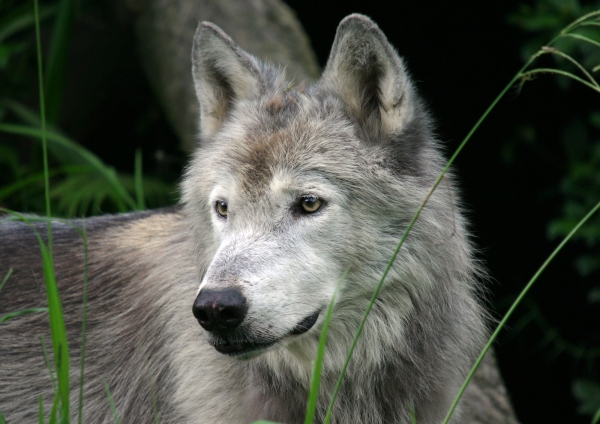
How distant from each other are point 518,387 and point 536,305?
1.14m

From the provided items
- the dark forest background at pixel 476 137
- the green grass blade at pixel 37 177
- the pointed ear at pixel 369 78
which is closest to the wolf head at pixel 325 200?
the pointed ear at pixel 369 78

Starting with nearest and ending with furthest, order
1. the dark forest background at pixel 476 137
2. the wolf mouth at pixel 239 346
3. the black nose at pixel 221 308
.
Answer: the black nose at pixel 221 308 → the wolf mouth at pixel 239 346 → the dark forest background at pixel 476 137

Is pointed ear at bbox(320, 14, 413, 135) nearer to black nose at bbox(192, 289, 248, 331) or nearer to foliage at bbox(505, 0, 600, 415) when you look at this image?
black nose at bbox(192, 289, 248, 331)

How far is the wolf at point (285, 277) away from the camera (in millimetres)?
2707

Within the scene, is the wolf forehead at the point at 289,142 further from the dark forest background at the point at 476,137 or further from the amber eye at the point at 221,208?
the dark forest background at the point at 476,137

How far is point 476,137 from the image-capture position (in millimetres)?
6488

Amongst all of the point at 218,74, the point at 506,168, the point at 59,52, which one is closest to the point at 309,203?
the point at 218,74

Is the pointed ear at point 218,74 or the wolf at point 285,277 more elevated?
the pointed ear at point 218,74

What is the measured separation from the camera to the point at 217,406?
3.02 metres

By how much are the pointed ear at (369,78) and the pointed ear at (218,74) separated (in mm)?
395

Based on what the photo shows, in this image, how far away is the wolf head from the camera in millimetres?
2625

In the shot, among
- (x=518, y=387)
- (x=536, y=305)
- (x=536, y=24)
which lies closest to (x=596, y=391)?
(x=536, y=305)

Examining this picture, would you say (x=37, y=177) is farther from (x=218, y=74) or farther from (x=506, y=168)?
(x=506, y=168)

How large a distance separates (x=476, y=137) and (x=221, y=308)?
15.1 feet
